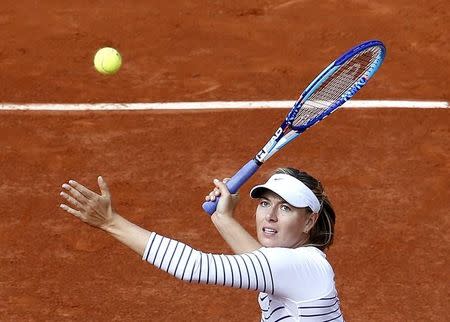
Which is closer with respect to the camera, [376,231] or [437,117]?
[376,231]

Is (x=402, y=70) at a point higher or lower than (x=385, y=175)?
higher

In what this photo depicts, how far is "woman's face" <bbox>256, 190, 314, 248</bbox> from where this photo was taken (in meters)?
5.36

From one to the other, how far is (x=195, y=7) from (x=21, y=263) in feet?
18.5

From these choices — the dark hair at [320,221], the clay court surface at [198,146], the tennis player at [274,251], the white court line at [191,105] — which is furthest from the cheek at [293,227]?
the white court line at [191,105]

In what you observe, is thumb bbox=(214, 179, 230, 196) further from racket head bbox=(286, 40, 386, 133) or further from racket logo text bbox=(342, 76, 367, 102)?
racket logo text bbox=(342, 76, 367, 102)

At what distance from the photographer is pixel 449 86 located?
12289mm

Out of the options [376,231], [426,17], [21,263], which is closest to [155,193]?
[21,263]

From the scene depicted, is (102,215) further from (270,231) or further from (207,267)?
(270,231)

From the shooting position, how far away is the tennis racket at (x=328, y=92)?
22.9 ft

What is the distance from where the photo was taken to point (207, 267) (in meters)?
4.92

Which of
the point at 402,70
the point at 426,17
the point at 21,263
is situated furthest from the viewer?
the point at 426,17

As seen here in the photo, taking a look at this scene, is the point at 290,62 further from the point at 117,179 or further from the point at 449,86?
the point at 117,179

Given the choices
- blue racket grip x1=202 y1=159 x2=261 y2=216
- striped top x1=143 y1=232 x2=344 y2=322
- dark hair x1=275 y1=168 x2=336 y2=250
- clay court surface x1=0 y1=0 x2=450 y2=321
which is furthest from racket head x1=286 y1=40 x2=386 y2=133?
clay court surface x1=0 y1=0 x2=450 y2=321

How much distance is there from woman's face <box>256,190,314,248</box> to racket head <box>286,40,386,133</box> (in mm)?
1654
